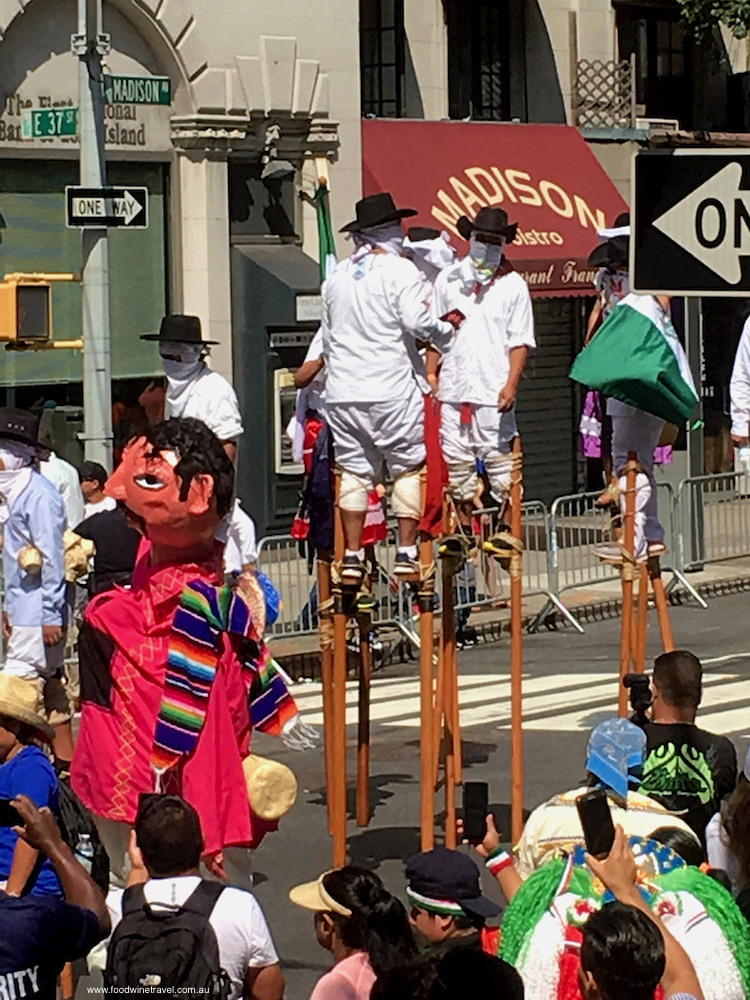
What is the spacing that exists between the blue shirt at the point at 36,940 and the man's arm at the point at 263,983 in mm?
611

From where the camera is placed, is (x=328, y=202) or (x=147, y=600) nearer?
(x=147, y=600)

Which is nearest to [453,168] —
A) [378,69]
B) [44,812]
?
[378,69]

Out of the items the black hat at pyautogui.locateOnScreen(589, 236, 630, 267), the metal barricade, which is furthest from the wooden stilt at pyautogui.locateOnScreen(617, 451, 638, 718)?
the metal barricade

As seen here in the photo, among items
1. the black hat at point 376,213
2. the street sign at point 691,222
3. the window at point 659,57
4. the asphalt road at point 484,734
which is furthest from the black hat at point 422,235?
the window at point 659,57

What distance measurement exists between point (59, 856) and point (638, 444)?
260 inches

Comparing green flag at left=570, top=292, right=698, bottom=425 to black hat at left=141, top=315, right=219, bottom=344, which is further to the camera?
black hat at left=141, top=315, right=219, bottom=344

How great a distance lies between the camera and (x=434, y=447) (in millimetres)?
9945

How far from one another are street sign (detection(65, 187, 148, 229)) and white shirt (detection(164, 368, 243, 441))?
11.1 ft

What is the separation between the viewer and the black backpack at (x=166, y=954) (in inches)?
217

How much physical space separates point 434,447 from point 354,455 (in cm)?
39

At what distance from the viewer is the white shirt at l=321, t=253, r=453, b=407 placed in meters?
9.73

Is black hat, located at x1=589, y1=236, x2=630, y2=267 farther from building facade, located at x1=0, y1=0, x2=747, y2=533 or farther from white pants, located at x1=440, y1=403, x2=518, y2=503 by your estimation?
building facade, located at x1=0, y1=0, x2=747, y2=533

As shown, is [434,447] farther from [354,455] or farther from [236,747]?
[236,747]

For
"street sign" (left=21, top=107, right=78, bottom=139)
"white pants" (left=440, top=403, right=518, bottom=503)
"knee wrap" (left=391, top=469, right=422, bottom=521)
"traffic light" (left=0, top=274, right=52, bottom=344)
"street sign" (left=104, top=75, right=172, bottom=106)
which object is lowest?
"knee wrap" (left=391, top=469, right=422, bottom=521)
